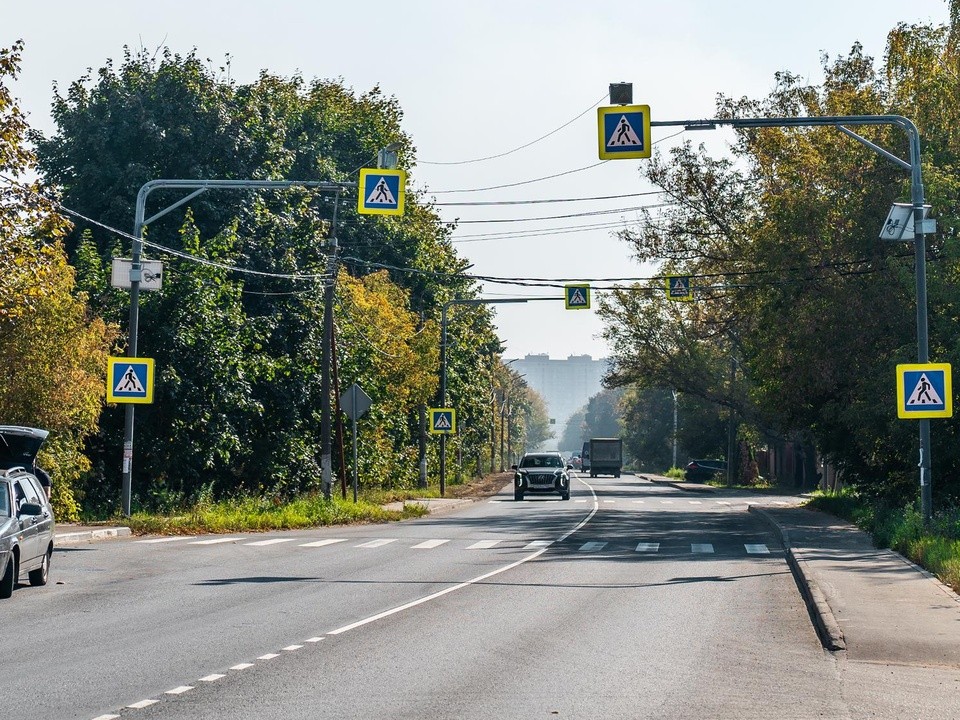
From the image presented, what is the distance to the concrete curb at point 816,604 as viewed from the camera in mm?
12289

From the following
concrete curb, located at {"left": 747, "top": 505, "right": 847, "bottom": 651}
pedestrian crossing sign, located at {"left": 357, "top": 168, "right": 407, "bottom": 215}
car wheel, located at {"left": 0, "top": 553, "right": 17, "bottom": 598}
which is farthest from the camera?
pedestrian crossing sign, located at {"left": 357, "top": 168, "right": 407, "bottom": 215}

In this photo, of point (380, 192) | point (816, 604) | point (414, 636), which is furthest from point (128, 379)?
point (816, 604)

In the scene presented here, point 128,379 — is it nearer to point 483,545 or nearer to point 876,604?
point 483,545

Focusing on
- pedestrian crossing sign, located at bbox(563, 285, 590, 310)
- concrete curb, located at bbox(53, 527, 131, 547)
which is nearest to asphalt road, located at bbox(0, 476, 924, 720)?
concrete curb, located at bbox(53, 527, 131, 547)

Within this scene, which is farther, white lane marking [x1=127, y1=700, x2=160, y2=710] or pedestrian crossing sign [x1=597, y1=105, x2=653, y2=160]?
pedestrian crossing sign [x1=597, y1=105, x2=653, y2=160]

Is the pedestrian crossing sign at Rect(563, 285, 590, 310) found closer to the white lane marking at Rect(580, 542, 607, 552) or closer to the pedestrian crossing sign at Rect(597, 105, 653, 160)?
the white lane marking at Rect(580, 542, 607, 552)

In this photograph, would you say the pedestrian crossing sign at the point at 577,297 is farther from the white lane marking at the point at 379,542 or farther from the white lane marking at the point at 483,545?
the white lane marking at the point at 379,542

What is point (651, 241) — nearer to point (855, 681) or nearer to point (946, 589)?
point (946, 589)

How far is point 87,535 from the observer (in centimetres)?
2620

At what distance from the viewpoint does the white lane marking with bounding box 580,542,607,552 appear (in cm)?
2583

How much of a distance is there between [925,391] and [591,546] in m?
7.70

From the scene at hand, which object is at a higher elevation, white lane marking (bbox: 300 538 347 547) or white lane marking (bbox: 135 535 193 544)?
white lane marking (bbox: 135 535 193 544)

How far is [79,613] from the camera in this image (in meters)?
14.5

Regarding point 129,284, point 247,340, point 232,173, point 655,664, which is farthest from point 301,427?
point 655,664
